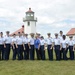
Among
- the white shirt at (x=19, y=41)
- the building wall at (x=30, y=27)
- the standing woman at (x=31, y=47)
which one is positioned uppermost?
the building wall at (x=30, y=27)

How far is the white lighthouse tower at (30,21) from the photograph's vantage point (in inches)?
2643

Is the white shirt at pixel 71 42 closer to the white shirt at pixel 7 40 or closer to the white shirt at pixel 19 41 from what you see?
the white shirt at pixel 19 41

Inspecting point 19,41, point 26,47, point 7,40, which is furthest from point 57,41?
point 7,40

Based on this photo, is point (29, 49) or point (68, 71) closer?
point (68, 71)

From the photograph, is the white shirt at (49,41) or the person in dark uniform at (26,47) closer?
the white shirt at (49,41)

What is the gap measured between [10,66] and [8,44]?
9.68ft

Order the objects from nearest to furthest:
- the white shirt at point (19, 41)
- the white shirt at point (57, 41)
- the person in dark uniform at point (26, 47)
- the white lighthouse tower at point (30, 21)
Answer: the white shirt at point (57, 41) → the white shirt at point (19, 41) → the person in dark uniform at point (26, 47) → the white lighthouse tower at point (30, 21)

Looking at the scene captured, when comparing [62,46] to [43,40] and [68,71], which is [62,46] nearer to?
[43,40]

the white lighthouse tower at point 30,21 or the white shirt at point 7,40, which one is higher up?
the white lighthouse tower at point 30,21

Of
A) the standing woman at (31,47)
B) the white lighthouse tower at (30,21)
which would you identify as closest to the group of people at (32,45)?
the standing woman at (31,47)

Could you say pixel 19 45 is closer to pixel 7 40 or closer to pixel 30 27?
pixel 7 40

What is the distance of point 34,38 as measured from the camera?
16.3 metres

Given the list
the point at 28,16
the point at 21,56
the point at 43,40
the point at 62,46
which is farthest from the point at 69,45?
the point at 28,16

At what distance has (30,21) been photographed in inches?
2670
